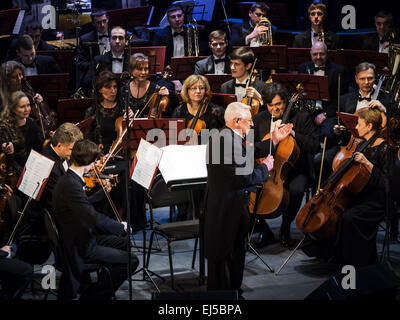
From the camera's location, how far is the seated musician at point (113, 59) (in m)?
6.64

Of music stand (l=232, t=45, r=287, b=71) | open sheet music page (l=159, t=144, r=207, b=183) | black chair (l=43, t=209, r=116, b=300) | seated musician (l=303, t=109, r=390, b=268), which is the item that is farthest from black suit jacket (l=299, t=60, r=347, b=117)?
black chair (l=43, t=209, r=116, b=300)

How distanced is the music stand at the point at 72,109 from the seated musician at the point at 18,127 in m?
0.28

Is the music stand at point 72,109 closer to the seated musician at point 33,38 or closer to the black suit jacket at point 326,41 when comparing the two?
the seated musician at point 33,38

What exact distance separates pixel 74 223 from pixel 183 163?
33.9 inches

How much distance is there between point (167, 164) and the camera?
429 cm

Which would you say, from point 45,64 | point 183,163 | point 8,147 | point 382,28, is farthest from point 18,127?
point 382,28

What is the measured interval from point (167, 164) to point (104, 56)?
2.90 meters

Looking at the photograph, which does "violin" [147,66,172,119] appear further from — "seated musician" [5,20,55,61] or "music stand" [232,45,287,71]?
"seated musician" [5,20,55,61]

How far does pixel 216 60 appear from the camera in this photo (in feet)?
21.6

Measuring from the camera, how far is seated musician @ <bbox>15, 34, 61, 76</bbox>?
643cm

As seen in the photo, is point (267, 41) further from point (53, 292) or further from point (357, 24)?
point (53, 292)

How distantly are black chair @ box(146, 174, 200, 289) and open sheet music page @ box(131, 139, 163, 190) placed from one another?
0.50m

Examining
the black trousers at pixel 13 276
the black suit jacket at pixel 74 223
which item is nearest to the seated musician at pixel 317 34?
the black suit jacket at pixel 74 223

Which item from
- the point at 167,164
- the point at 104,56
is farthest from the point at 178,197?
the point at 104,56
